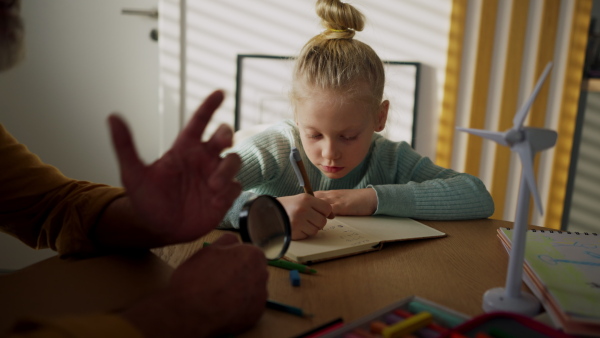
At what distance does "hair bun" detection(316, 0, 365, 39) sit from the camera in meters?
1.21

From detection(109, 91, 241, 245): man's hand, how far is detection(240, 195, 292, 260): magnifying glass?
4.2 inches

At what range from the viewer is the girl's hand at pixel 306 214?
2.74ft

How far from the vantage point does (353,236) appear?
2.83ft

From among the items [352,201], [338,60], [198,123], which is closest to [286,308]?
[198,123]

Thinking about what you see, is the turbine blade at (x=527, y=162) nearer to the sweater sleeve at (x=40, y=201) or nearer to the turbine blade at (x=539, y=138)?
the turbine blade at (x=539, y=138)

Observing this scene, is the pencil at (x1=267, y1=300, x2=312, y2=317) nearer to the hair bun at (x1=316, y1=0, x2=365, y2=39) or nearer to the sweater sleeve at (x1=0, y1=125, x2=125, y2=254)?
the sweater sleeve at (x1=0, y1=125, x2=125, y2=254)

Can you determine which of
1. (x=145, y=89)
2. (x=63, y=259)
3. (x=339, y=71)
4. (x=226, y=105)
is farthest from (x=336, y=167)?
(x=145, y=89)

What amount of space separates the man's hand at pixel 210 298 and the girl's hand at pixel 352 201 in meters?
0.50

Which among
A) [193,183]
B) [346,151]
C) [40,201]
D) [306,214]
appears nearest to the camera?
[193,183]

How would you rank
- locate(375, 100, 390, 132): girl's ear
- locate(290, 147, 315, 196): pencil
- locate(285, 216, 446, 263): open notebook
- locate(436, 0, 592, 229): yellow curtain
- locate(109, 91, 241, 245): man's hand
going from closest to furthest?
locate(109, 91, 241, 245): man's hand < locate(285, 216, 446, 263): open notebook < locate(290, 147, 315, 196): pencil < locate(375, 100, 390, 132): girl's ear < locate(436, 0, 592, 229): yellow curtain

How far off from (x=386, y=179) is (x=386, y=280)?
2.15 ft

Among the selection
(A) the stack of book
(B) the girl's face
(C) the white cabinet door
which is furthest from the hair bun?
(C) the white cabinet door

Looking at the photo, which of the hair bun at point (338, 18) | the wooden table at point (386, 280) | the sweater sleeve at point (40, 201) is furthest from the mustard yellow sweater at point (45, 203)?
the hair bun at point (338, 18)

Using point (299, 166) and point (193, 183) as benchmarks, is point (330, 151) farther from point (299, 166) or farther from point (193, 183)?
point (193, 183)
